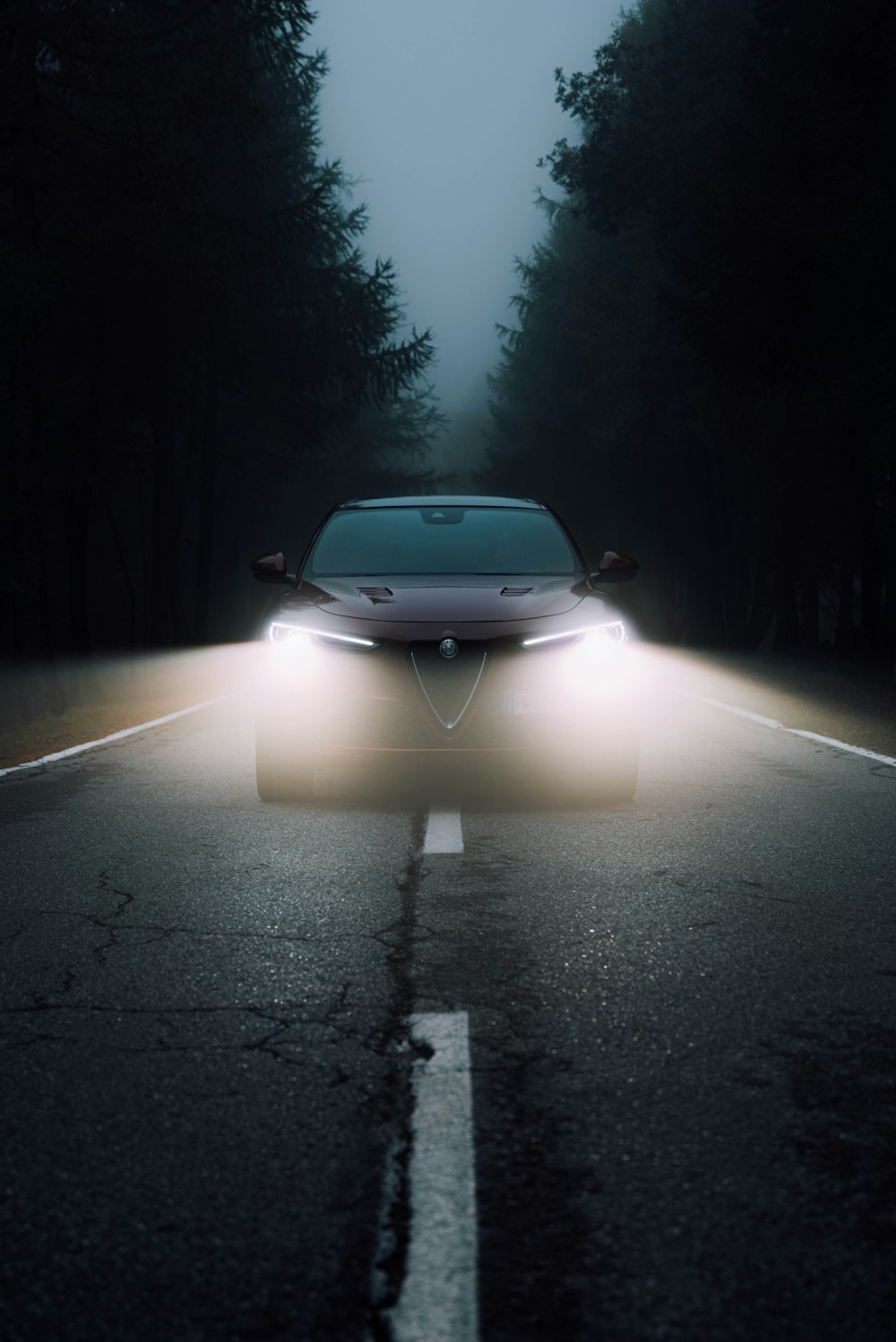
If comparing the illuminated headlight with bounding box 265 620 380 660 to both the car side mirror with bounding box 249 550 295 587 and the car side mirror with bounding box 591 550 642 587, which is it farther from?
the car side mirror with bounding box 591 550 642 587

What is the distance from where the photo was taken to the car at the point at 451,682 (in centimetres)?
853

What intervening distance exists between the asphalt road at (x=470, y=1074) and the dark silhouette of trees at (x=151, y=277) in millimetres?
12255

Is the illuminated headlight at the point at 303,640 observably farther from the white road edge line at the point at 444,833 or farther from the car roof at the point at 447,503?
the car roof at the point at 447,503

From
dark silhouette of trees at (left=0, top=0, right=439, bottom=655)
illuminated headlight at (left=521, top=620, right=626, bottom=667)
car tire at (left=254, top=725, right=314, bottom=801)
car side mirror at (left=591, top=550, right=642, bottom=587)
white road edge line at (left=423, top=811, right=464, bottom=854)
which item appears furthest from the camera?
dark silhouette of trees at (left=0, top=0, right=439, bottom=655)

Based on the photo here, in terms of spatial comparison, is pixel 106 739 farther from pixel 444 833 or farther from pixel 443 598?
pixel 444 833

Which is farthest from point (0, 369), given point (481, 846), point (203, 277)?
point (481, 846)

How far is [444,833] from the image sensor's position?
8.02 m

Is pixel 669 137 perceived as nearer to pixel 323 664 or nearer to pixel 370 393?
pixel 370 393

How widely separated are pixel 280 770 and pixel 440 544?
2046 millimetres

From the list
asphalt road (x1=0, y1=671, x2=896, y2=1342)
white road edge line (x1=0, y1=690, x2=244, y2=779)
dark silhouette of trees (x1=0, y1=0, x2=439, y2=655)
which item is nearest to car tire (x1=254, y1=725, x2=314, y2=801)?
asphalt road (x1=0, y1=671, x2=896, y2=1342)

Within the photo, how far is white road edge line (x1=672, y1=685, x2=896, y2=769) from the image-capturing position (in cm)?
1145

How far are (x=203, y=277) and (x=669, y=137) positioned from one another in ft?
42.7

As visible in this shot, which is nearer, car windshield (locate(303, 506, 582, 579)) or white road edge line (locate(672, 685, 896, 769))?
car windshield (locate(303, 506, 582, 579))

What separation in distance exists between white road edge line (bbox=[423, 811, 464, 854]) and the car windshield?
1.73 metres
